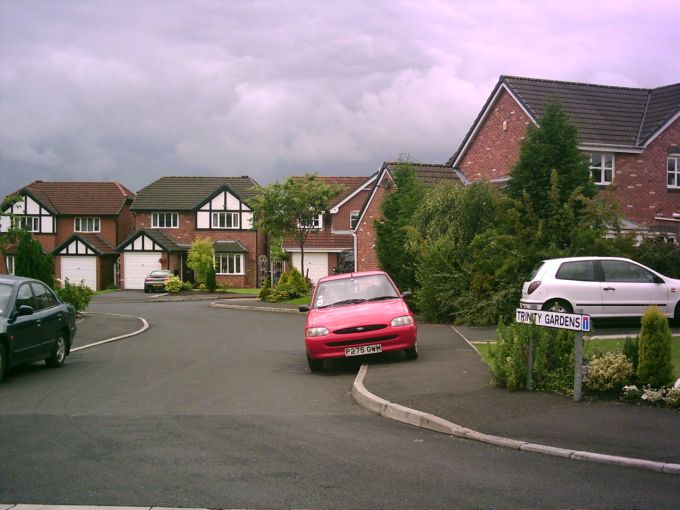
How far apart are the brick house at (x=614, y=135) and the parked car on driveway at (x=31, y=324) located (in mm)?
18397

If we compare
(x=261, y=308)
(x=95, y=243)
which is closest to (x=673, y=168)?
(x=261, y=308)

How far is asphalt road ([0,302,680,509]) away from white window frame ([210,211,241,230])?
50.5 metres

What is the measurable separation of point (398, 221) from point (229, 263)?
35015 millimetres

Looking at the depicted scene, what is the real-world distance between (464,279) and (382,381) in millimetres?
10597

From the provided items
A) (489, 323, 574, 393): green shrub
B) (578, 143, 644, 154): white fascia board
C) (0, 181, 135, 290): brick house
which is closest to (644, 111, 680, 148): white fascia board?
(578, 143, 644, 154): white fascia board

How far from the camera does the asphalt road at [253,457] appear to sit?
579cm

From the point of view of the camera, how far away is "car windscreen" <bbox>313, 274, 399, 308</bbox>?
1452 centimetres

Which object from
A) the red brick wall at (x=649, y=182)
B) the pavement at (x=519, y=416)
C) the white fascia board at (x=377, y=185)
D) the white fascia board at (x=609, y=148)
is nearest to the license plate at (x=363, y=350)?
the pavement at (x=519, y=416)

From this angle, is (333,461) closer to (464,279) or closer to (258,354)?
(258,354)

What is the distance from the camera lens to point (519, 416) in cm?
845

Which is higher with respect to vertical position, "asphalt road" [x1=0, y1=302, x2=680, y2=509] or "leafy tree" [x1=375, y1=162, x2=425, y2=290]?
"leafy tree" [x1=375, y1=162, x2=425, y2=290]

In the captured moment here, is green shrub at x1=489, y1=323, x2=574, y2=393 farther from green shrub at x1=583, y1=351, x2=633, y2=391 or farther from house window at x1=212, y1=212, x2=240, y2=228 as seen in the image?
house window at x1=212, y1=212, x2=240, y2=228

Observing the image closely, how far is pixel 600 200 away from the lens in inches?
809

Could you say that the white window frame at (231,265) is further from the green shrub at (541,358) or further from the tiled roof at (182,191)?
the green shrub at (541,358)
